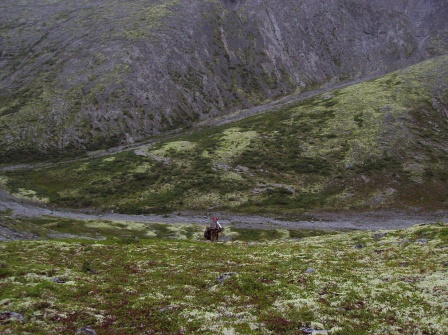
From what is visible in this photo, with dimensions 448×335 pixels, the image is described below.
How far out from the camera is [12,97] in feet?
525

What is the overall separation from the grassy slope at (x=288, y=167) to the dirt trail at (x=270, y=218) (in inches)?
170

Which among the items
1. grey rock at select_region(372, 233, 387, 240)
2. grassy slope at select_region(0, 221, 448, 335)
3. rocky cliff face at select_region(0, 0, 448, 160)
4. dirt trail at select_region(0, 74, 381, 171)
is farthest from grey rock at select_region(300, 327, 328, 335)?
rocky cliff face at select_region(0, 0, 448, 160)

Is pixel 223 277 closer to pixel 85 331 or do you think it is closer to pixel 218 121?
A: pixel 85 331

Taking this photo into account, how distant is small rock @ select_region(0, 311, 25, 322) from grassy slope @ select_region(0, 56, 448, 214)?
247 ft

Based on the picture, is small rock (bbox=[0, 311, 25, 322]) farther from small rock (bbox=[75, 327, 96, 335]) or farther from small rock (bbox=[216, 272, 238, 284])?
small rock (bbox=[216, 272, 238, 284])

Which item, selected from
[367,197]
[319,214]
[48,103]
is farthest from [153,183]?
[48,103]

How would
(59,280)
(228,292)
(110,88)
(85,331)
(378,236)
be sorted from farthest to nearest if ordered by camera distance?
(110,88) < (378,236) < (59,280) < (228,292) < (85,331)

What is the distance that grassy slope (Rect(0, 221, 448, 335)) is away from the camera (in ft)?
56.4

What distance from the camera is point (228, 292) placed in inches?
865

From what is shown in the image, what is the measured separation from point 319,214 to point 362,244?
52.6 metres

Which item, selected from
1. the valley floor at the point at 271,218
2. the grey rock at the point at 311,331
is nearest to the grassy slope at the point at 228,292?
the grey rock at the point at 311,331

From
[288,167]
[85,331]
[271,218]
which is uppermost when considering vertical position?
[85,331]

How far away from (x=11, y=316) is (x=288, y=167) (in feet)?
333

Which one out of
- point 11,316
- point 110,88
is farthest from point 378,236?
point 110,88
